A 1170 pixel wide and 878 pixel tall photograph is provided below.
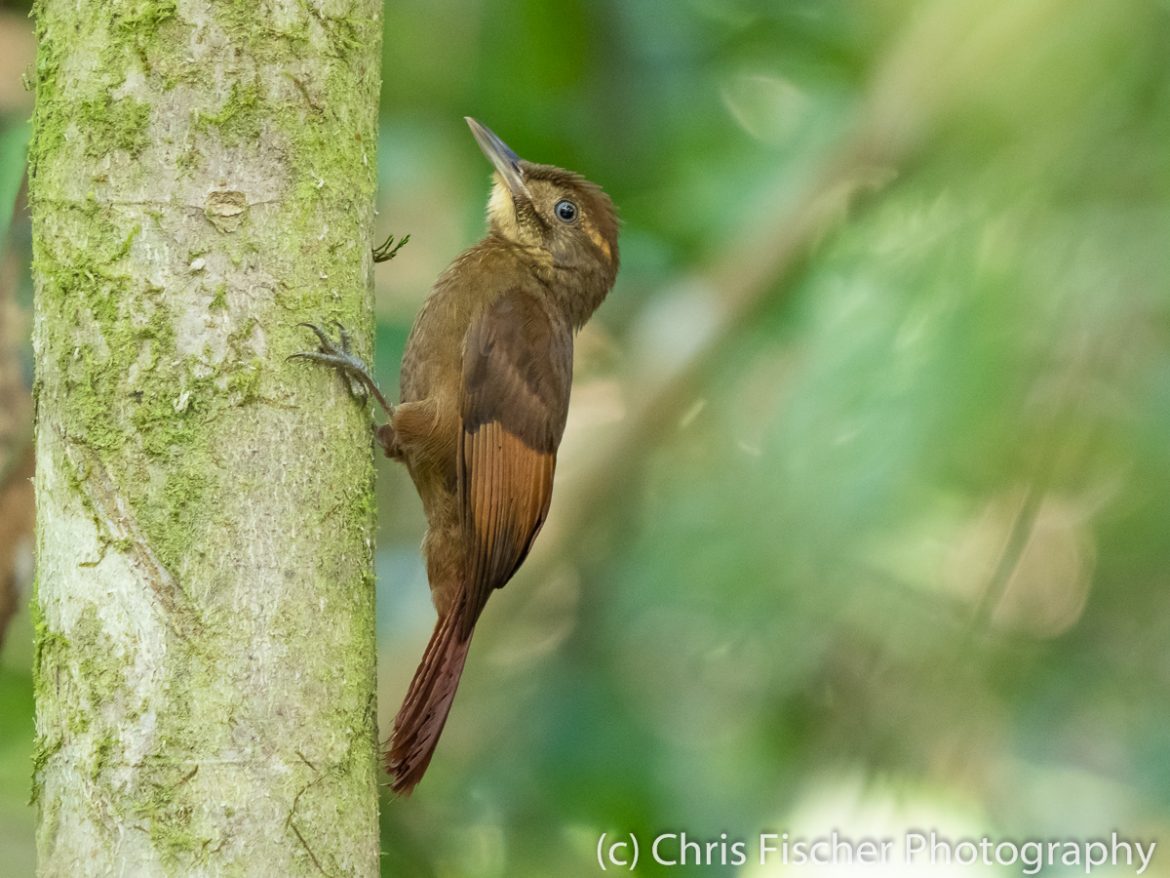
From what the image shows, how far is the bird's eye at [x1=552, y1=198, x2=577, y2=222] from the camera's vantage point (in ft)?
11.9

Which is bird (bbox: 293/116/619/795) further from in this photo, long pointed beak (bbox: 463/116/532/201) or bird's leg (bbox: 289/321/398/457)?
bird's leg (bbox: 289/321/398/457)

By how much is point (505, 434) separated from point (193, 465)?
1224 millimetres

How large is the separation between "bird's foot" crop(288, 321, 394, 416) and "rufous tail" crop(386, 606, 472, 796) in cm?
81

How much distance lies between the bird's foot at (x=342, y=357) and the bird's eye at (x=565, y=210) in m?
1.52

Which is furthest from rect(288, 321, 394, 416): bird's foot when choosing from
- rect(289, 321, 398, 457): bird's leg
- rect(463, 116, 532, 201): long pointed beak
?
rect(463, 116, 532, 201): long pointed beak

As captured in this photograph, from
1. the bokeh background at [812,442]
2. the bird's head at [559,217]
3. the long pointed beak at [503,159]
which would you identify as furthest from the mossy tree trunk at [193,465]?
the bird's head at [559,217]

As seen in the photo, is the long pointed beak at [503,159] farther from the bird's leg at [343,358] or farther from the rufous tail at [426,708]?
the bird's leg at [343,358]

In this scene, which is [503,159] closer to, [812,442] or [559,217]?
[559,217]

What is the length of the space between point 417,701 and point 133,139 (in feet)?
4.22

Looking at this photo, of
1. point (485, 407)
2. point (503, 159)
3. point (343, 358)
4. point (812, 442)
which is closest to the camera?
point (343, 358)

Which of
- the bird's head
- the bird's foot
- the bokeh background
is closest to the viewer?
the bird's foot

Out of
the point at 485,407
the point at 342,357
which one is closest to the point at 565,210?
the point at 485,407

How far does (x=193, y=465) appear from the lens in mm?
1974

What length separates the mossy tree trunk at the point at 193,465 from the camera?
6.27 feet
